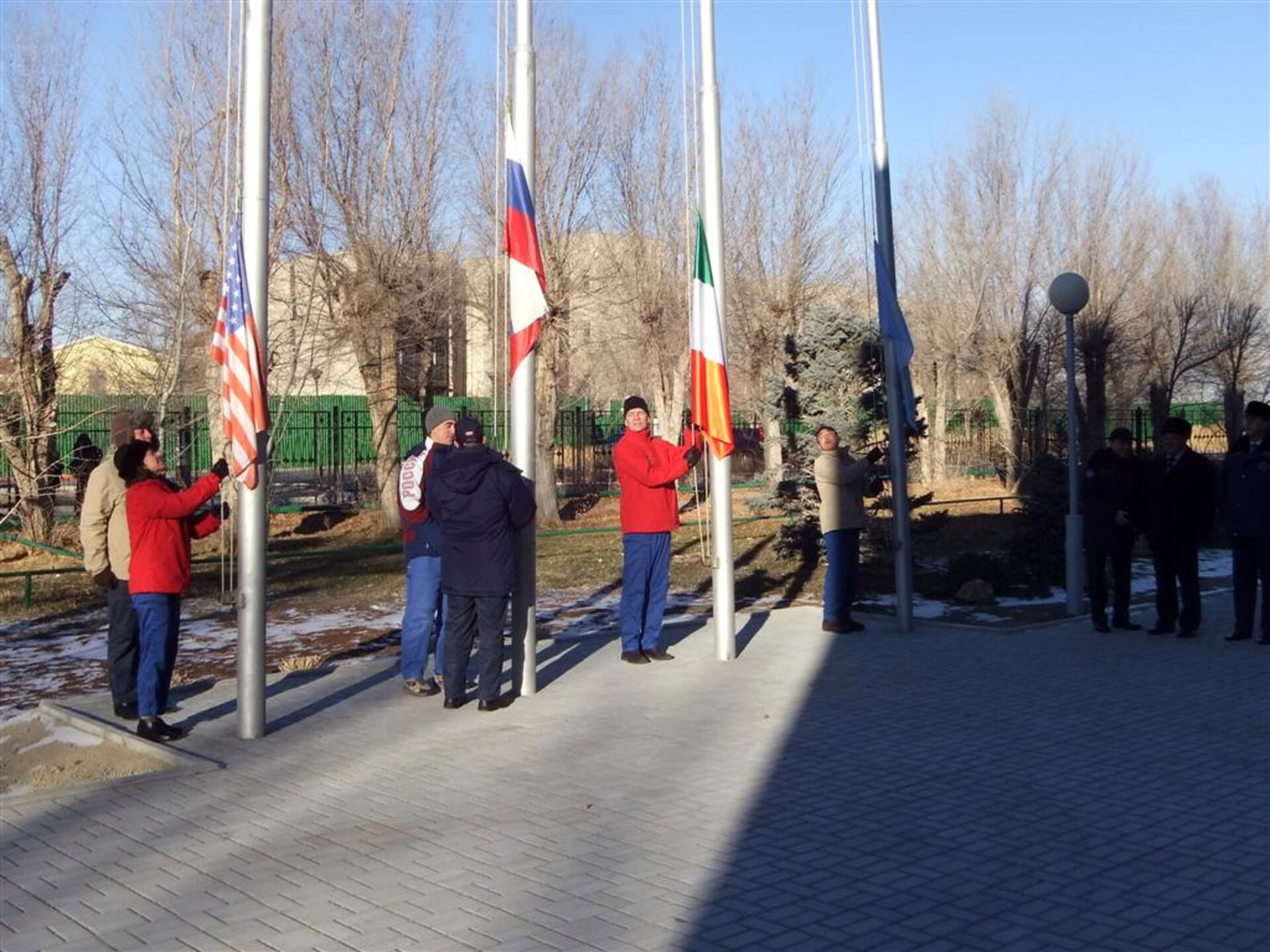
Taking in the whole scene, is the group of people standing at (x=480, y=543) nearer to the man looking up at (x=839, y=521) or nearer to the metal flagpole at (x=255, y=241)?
the metal flagpole at (x=255, y=241)

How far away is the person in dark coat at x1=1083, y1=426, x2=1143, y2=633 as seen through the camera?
472 inches

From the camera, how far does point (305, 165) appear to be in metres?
23.6

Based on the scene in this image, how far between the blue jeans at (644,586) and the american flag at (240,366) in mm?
3351

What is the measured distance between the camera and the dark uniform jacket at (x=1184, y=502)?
11656mm

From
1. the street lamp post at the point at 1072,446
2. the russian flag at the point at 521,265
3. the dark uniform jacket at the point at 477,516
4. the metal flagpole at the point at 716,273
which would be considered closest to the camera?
the dark uniform jacket at the point at 477,516

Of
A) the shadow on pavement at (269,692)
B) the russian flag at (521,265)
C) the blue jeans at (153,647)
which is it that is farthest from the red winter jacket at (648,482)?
the blue jeans at (153,647)

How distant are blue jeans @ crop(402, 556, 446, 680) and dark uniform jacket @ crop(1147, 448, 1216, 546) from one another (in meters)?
6.19

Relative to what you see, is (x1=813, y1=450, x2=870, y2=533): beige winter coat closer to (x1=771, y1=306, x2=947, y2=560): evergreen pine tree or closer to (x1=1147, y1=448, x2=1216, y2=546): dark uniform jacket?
(x1=1147, y1=448, x2=1216, y2=546): dark uniform jacket

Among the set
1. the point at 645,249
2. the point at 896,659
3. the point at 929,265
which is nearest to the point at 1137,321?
the point at 929,265

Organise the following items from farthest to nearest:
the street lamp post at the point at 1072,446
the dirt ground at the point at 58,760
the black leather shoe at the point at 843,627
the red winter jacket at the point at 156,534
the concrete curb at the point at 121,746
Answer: the street lamp post at the point at 1072,446 → the black leather shoe at the point at 843,627 → the red winter jacket at the point at 156,534 → the dirt ground at the point at 58,760 → the concrete curb at the point at 121,746

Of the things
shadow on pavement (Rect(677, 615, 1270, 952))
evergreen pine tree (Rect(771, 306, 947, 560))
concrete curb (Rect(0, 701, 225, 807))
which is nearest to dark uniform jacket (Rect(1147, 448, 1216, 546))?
shadow on pavement (Rect(677, 615, 1270, 952))

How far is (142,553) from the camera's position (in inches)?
326

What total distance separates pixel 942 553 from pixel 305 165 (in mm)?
12573

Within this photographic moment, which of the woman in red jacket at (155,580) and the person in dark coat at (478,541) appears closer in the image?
the woman in red jacket at (155,580)
